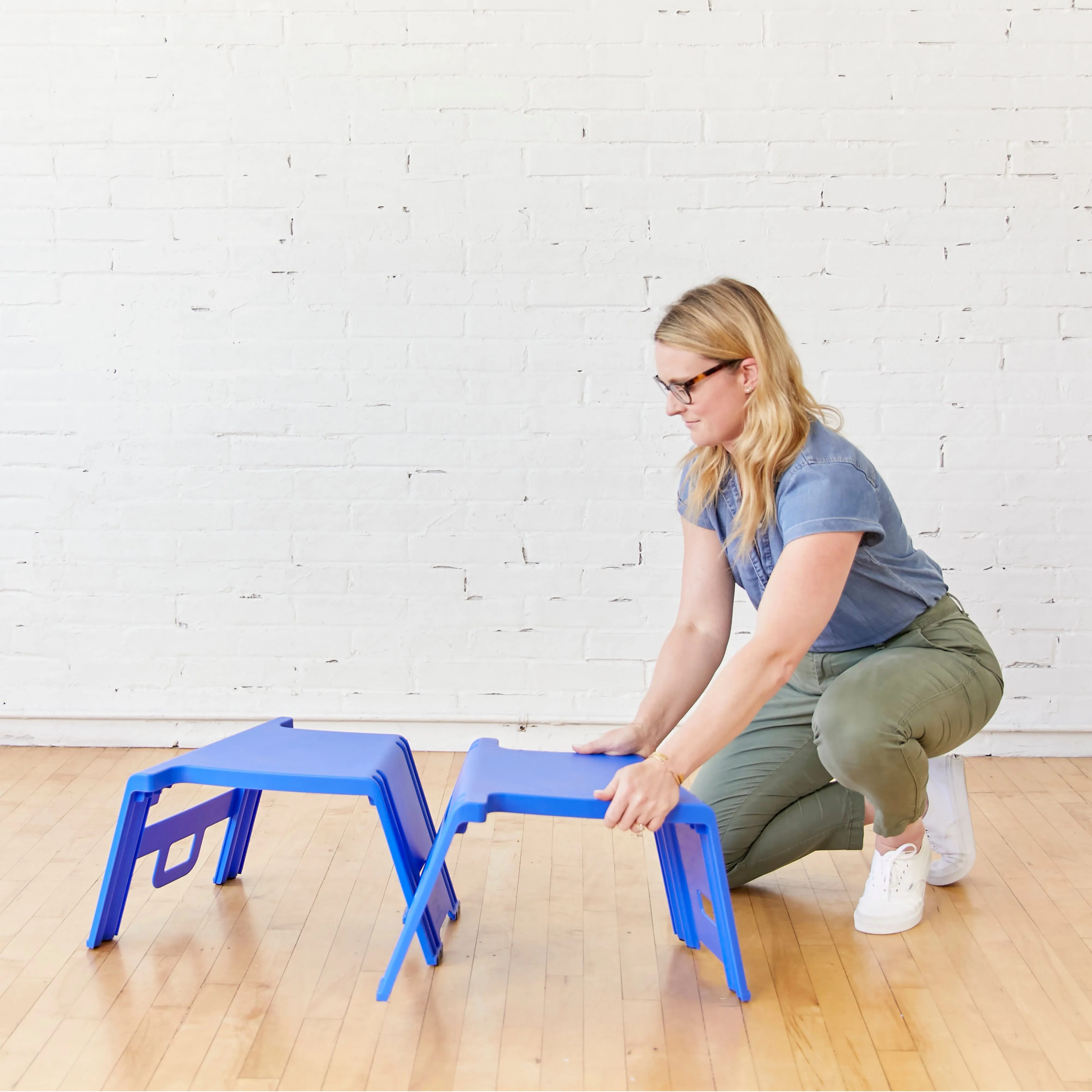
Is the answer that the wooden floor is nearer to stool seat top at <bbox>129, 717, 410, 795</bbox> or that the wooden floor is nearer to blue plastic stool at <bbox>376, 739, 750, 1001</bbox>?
blue plastic stool at <bbox>376, 739, 750, 1001</bbox>

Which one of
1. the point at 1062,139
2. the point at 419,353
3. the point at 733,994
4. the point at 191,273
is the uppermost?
the point at 1062,139

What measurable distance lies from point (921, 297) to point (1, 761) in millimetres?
2569

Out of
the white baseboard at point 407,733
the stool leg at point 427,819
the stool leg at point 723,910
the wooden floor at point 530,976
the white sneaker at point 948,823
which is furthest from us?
the white baseboard at point 407,733

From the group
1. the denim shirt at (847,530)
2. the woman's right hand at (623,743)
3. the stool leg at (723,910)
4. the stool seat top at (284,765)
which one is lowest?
the stool leg at (723,910)

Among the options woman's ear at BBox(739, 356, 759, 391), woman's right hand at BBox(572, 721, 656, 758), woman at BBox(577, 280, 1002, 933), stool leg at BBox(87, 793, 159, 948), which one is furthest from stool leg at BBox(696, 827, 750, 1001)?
stool leg at BBox(87, 793, 159, 948)

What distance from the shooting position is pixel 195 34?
2.76m

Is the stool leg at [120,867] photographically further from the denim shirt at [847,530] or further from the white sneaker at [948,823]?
the white sneaker at [948,823]

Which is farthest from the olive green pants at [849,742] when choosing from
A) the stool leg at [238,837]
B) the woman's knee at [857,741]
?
the stool leg at [238,837]

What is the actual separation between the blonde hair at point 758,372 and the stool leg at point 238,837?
1.02m

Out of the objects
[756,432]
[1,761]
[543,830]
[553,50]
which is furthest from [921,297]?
[1,761]

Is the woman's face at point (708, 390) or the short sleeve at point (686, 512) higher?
the woman's face at point (708, 390)

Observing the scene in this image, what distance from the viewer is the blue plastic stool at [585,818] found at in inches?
59.1

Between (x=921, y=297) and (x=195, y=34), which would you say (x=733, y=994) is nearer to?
(x=921, y=297)

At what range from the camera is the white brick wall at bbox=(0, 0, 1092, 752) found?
8.99 feet
